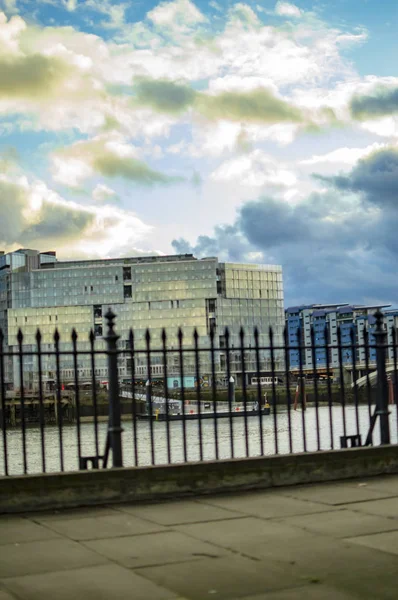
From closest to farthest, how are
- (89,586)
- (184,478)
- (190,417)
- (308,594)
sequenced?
(308,594) < (89,586) < (184,478) < (190,417)

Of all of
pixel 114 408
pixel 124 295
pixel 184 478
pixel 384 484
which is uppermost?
pixel 124 295

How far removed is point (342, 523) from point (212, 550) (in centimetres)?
123

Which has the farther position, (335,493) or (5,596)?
(335,493)

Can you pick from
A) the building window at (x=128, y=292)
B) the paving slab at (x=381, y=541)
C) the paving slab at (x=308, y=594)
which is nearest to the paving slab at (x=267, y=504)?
the paving slab at (x=381, y=541)

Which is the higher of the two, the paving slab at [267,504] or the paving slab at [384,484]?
the paving slab at [267,504]

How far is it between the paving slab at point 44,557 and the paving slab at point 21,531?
0.62 ft

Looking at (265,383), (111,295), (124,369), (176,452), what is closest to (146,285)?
(111,295)

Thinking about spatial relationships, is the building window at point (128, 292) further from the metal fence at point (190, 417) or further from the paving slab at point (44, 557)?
the paving slab at point (44, 557)

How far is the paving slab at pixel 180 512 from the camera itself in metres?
7.05

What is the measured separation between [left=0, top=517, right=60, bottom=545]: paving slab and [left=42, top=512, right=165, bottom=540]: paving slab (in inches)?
4.2

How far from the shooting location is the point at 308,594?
466cm

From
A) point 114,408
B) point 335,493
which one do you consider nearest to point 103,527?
point 114,408

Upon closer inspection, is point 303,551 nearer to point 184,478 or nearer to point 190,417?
point 184,478

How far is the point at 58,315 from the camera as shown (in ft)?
496
